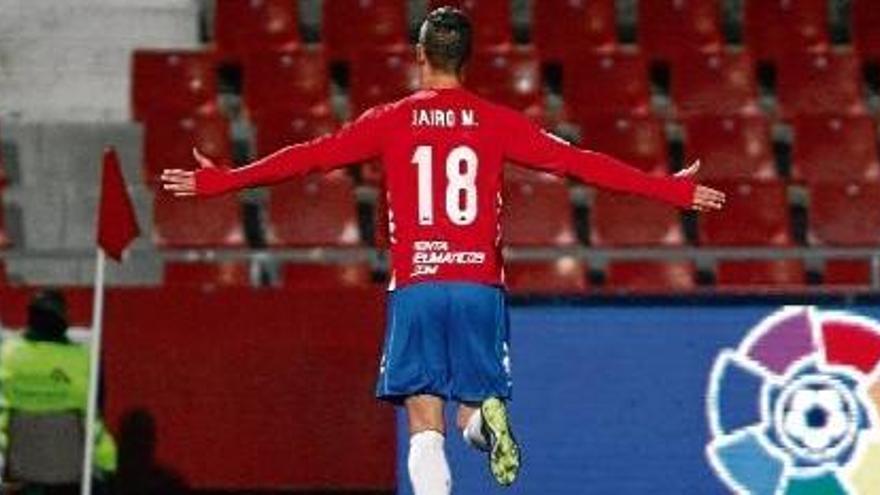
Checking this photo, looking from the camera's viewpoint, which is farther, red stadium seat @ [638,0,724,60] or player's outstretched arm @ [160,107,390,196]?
red stadium seat @ [638,0,724,60]

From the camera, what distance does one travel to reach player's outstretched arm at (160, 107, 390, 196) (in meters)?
5.67

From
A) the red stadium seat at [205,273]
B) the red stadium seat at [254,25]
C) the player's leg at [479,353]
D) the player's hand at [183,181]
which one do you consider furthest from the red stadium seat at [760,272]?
the player's hand at [183,181]

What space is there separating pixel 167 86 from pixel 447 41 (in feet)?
22.0

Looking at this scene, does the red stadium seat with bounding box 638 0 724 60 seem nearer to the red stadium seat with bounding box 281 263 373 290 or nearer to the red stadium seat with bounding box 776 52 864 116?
the red stadium seat with bounding box 776 52 864 116

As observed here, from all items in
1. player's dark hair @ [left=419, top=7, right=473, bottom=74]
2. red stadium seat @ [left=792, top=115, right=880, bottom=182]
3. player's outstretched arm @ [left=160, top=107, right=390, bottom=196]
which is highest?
red stadium seat @ [left=792, top=115, right=880, bottom=182]

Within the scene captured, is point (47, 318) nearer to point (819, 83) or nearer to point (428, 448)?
point (428, 448)

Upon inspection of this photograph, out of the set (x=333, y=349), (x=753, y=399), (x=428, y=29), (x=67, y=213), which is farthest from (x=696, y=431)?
(x=67, y=213)

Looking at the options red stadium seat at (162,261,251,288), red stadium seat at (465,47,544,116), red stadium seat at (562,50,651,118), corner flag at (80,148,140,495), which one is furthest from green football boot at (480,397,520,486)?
red stadium seat at (562,50,651,118)

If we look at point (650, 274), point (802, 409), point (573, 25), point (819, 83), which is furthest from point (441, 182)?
point (573, 25)

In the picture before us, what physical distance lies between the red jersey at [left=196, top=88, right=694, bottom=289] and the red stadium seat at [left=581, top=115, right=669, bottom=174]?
5884mm

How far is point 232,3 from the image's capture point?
12.6 m

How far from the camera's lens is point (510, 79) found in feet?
39.8

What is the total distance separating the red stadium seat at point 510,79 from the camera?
12039mm

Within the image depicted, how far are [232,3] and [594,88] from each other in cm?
223
